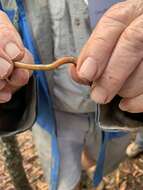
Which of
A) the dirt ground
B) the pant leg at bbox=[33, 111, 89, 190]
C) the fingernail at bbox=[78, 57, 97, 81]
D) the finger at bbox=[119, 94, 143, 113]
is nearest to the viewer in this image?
the fingernail at bbox=[78, 57, 97, 81]

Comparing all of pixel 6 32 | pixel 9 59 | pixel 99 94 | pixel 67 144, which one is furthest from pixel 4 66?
pixel 67 144

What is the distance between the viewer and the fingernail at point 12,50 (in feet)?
3.03

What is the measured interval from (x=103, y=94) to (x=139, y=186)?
6.95 ft

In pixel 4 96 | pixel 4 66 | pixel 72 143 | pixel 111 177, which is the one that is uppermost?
pixel 4 66

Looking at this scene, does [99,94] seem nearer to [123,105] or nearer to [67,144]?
[123,105]

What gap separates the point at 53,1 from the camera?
1517 millimetres

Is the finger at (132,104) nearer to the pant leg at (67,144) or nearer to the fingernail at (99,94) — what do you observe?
the fingernail at (99,94)

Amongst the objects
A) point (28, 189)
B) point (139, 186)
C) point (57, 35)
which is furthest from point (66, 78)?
point (139, 186)

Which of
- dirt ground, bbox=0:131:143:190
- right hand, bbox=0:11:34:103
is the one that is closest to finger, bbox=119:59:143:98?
right hand, bbox=0:11:34:103

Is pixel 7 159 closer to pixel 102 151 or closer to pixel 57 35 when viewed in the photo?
pixel 102 151

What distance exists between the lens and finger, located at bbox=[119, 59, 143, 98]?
90 centimetres

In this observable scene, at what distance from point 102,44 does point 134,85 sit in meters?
0.13

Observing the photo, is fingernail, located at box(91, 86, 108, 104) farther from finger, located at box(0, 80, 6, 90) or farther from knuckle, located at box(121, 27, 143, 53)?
finger, located at box(0, 80, 6, 90)

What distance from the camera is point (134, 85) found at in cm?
92
